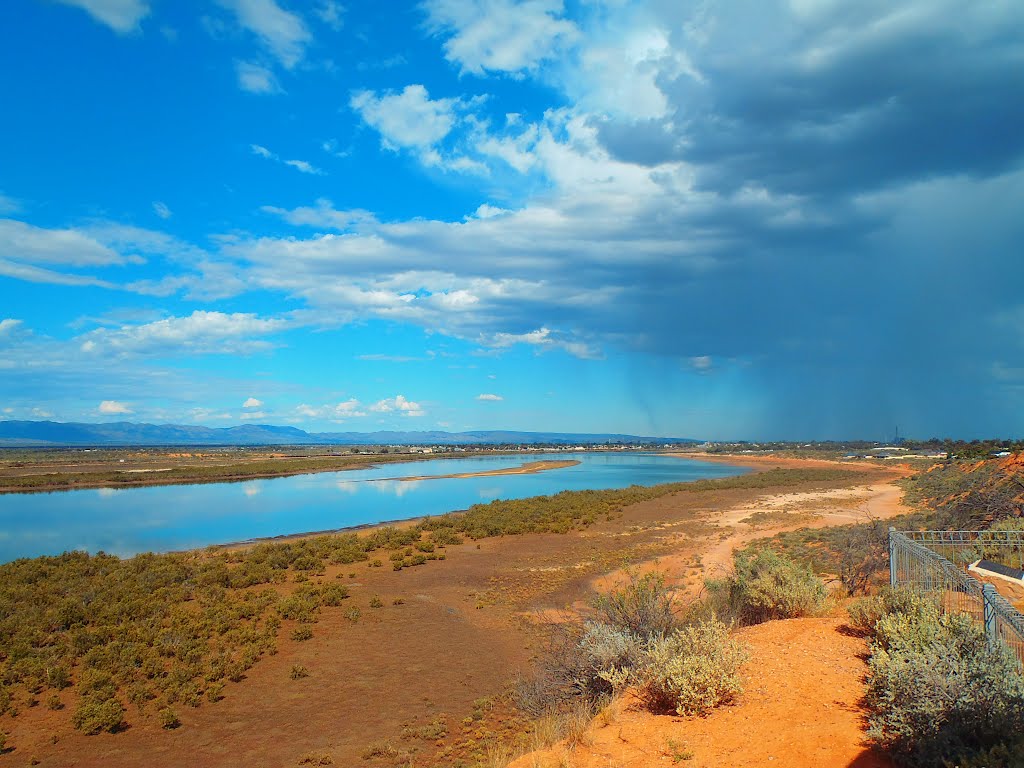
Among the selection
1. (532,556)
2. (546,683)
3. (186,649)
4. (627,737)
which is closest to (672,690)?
(627,737)

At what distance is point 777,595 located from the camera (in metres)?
9.52

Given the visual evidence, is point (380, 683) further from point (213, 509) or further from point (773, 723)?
point (213, 509)

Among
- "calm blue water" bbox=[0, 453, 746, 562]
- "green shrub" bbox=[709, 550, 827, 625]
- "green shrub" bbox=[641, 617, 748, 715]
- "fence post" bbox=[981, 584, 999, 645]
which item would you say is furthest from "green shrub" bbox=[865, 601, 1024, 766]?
"calm blue water" bbox=[0, 453, 746, 562]

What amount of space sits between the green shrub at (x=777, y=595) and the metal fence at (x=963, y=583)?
1200 mm

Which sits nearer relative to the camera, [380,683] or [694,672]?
[694,672]

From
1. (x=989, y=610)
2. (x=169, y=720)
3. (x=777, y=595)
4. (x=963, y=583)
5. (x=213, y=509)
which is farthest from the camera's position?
(x=213, y=509)

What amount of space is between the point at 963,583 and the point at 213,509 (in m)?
41.7

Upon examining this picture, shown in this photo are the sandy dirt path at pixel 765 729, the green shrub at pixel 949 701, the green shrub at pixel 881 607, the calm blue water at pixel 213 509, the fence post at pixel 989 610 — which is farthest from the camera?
the calm blue water at pixel 213 509

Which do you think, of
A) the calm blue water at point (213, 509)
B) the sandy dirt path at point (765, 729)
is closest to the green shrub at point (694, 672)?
the sandy dirt path at point (765, 729)

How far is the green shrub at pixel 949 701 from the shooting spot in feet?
12.7

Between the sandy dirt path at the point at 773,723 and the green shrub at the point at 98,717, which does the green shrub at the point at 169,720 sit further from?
the sandy dirt path at the point at 773,723

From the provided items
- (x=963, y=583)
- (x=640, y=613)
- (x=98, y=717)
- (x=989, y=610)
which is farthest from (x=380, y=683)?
(x=989, y=610)

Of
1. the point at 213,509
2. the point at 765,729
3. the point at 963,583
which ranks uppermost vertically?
the point at 963,583

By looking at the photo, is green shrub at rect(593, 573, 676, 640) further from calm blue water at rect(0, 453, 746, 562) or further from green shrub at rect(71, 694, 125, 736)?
calm blue water at rect(0, 453, 746, 562)
